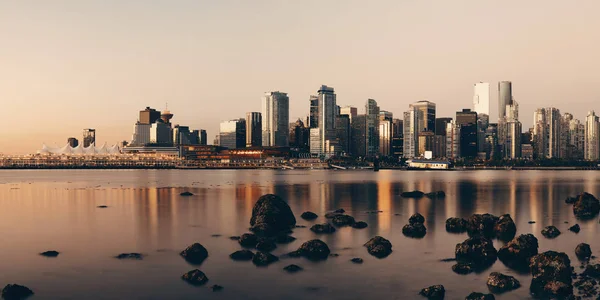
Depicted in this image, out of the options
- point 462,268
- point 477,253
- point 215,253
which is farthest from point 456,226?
A: point 215,253

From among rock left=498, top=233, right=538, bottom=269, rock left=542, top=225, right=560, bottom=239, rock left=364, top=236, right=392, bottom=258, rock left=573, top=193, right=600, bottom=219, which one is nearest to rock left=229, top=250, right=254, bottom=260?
rock left=364, top=236, right=392, bottom=258

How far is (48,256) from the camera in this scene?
45.9 metres

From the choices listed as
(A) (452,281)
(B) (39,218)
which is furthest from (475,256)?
(B) (39,218)

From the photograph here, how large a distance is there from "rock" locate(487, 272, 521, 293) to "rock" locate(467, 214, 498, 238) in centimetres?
2110

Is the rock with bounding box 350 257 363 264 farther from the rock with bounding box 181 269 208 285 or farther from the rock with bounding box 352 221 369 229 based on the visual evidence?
the rock with bounding box 352 221 369 229

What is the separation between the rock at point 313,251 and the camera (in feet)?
139

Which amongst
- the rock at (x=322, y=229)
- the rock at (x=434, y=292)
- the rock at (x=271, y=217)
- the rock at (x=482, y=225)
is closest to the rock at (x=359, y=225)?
the rock at (x=322, y=229)

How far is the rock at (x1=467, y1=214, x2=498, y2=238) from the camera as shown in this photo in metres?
55.4

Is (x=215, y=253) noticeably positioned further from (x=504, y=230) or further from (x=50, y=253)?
(x=504, y=230)

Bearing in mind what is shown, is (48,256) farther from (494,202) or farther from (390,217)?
(494,202)

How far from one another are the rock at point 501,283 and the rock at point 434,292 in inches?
148

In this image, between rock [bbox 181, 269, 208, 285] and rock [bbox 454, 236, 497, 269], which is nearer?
rock [bbox 181, 269, 208, 285]

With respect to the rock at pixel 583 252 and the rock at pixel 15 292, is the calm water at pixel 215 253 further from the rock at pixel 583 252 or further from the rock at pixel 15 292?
the rock at pixel 15 292

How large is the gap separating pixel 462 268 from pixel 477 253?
420cm
